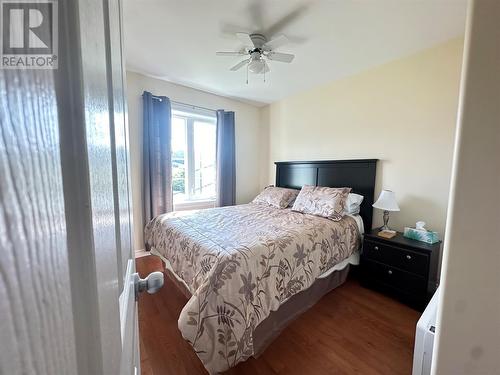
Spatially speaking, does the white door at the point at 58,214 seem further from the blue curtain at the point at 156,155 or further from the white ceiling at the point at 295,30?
the blue curtain at the point at 156,155

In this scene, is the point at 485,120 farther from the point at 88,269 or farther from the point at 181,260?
the point at 181,260

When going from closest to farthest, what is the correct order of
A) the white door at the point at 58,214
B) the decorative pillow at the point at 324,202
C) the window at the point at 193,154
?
the white door at the point at 58,214, the decorative pillow at the point at 324,202, the window at the point at 193,154

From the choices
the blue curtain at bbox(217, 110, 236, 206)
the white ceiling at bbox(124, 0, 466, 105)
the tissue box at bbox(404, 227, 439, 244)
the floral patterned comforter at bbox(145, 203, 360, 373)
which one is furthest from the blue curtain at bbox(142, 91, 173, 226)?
the tissue box at bbox(404, 227, 439, 244)

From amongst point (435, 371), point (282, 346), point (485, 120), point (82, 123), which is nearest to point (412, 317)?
point (282, 346)

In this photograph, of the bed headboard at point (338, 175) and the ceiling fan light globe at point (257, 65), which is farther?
the bed headboard at point (338, 175)

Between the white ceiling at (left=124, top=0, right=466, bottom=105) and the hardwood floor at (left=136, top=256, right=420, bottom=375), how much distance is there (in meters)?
2.47

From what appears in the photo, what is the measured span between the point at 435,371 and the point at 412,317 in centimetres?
183

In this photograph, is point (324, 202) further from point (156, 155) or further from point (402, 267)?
point (156, 155)

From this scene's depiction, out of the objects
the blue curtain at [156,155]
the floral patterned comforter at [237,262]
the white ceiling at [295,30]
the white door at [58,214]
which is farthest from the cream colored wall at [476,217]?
the blue curtain at [156,155]

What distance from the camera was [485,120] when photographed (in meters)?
0.38

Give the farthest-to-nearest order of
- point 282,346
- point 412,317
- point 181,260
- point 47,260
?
1. point 412,317
2. point 181,260
3. point 282,346
4. point 47,260

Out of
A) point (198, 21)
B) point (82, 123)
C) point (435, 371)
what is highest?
point (198, 21)

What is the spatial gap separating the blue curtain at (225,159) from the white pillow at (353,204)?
1.90 metres

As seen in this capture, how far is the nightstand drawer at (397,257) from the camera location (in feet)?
6.11
